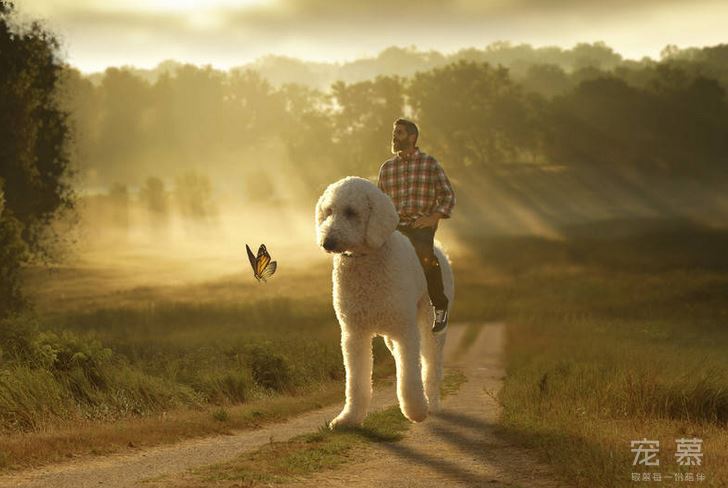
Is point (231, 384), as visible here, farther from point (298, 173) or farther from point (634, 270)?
point (298, 173)

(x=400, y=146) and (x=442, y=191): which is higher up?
(x=400, y=146)

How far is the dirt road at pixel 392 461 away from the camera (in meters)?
9.09

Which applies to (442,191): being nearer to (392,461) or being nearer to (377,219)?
(377,219)

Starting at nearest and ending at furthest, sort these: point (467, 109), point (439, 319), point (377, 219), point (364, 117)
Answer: point (377, 219)
point (439, 319)
point (467, 109)
point (364, 117)

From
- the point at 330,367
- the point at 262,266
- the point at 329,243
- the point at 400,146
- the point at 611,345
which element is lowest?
the point at 330,367

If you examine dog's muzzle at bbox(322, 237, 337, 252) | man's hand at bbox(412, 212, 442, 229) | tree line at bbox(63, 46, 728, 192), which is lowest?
dog's muzzle at bbox(322, 237, 337, 252)

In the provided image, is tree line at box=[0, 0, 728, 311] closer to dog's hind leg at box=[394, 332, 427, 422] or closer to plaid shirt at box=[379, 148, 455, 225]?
plaid shirt at box=[379, 148, 455, 225]

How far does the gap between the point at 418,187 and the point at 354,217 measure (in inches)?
82.3

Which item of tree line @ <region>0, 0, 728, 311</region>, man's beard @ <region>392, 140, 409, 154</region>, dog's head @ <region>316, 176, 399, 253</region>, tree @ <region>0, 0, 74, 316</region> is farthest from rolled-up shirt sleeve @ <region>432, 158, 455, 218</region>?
tree line @ <region>0, 0, 728, 311</region>

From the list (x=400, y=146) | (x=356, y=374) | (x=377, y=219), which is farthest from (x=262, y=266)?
(x=400, y=146)

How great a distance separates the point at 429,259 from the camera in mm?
11812

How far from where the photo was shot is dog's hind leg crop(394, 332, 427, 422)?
10.7 metres

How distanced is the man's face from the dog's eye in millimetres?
2172

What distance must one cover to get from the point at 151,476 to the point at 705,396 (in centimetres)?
841
